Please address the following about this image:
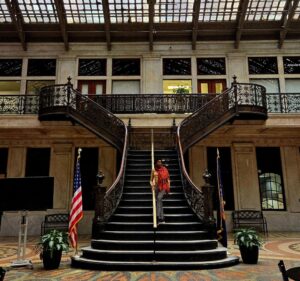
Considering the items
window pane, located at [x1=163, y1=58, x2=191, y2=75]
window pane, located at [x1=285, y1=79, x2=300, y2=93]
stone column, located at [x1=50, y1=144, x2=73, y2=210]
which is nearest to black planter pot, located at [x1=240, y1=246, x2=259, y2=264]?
stone column, located at [x1=50, y1=144, x2=73, y2=210]

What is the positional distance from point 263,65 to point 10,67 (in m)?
12.3

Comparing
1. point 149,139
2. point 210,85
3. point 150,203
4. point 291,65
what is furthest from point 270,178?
point 150,203

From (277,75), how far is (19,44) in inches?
496

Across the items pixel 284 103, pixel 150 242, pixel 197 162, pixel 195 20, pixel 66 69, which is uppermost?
pixel 195 20

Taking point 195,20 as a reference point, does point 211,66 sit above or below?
below

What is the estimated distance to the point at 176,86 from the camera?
52.0 ft

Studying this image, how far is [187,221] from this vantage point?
8.40 m

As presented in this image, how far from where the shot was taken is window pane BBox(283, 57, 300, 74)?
15.8m

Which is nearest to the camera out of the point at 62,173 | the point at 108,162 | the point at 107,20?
the point at 62,173

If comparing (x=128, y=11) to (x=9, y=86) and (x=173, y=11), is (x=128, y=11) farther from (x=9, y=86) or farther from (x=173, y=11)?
(x=9, y=86)

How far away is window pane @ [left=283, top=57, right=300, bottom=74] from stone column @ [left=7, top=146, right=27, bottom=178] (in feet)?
42.6

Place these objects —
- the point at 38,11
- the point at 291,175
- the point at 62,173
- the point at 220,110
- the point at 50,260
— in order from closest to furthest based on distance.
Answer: the point at 50,260, the point at 220,110, the point at 62,173, the point at 291,175, the point at 38,11

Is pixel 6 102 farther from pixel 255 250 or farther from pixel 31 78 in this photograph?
pixel 255 250

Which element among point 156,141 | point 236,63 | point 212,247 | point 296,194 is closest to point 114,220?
point 212,247
